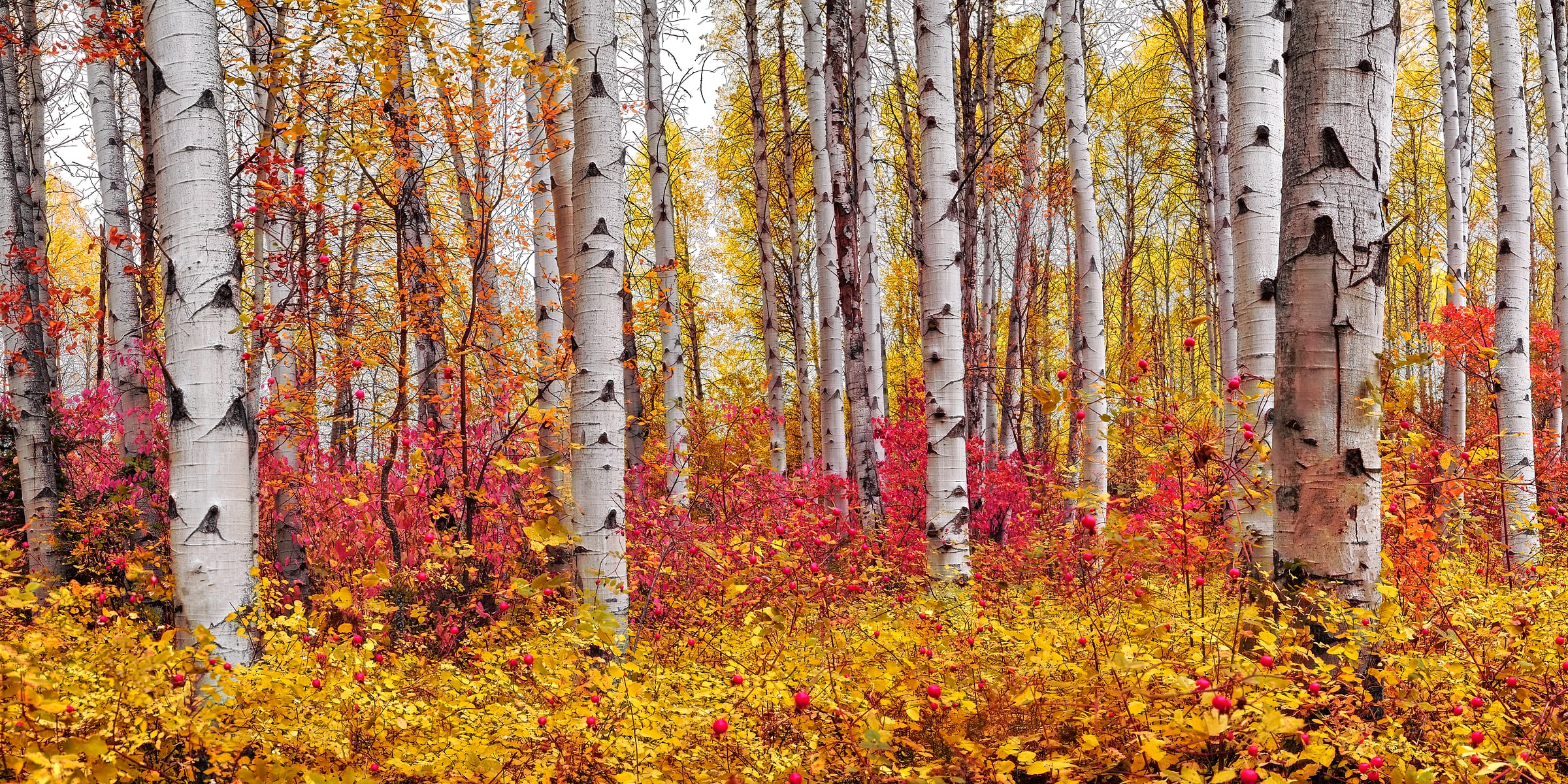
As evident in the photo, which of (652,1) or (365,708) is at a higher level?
(652,1)

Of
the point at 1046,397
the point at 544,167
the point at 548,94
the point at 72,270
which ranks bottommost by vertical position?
the point at 1046,397

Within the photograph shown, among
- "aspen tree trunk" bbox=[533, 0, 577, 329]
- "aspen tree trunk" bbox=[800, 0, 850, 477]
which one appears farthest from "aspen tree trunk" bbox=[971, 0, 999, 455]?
Answer: "aspen tree trunk" bbox=[533, 0, 577, 329]

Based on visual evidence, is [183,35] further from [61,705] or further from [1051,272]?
[1051,272]

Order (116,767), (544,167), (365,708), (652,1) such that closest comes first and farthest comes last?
(116,767) < (365,708) < (544,167) < (652,1)

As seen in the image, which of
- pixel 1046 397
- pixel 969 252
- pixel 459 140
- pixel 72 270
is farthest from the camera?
pixel 72 270

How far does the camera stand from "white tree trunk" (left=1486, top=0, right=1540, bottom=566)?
19.2ft

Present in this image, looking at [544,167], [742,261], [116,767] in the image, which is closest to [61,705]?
[116,767]

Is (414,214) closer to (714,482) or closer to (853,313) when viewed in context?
(714,482)

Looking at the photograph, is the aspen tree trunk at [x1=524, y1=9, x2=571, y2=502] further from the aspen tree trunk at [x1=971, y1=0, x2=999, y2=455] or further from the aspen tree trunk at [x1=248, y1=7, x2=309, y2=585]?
the aspen tree trunk at [x1=971, y1=0, x2=999, y2=455]

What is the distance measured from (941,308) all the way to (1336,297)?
2.73 metres

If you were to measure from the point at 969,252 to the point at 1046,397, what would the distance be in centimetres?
636

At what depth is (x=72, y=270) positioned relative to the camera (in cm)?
1847

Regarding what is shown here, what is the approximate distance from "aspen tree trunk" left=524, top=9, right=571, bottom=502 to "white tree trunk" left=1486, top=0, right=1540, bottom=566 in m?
6.45


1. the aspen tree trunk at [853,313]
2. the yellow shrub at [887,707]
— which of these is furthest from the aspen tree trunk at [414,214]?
the aspen tree trunk at [853,313]
